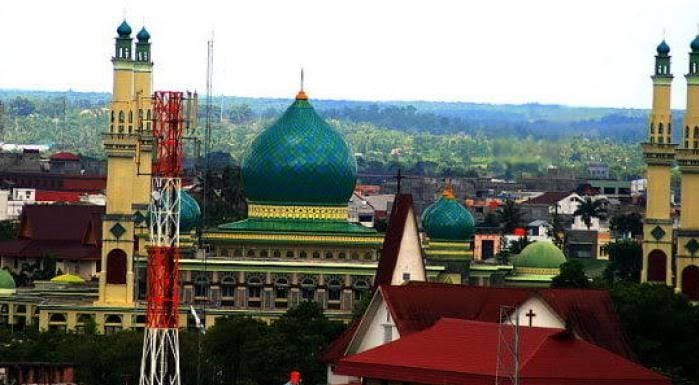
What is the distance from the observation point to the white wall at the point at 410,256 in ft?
268

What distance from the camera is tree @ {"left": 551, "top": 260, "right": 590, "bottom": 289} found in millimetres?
96506

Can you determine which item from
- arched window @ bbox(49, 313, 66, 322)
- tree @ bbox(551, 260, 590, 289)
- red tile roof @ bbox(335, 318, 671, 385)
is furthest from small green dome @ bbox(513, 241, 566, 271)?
red tile roof @ bbox(335, 318, 671, 385)

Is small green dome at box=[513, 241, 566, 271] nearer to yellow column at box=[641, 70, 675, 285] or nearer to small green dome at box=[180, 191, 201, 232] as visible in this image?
yellow column at box=[641, 70, 675, 285]

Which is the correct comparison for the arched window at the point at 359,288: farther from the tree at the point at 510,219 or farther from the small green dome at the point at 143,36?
the tree at the point at 510,219

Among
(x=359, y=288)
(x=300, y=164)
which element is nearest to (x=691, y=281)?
(x=359, y=288)

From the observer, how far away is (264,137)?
107125 mm

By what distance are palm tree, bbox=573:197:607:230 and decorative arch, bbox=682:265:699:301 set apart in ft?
214

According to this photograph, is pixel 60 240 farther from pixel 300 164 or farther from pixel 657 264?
pixel 657 264

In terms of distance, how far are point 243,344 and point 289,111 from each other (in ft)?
81.9

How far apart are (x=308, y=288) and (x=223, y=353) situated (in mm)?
19487

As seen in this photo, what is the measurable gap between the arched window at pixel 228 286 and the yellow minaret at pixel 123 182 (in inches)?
115

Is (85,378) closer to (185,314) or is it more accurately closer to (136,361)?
(136,361)

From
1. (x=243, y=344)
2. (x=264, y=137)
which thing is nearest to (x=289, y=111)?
(x=264, y=137)

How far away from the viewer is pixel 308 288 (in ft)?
336
